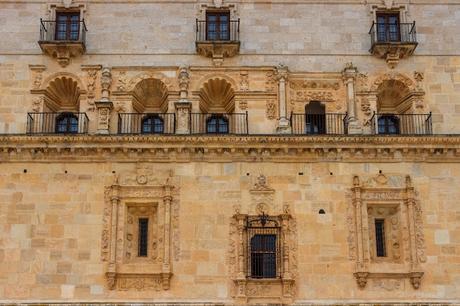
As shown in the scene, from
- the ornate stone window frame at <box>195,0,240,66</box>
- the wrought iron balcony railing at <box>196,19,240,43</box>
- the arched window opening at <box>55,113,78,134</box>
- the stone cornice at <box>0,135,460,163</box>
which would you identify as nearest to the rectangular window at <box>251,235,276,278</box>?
the stone cornice at <box>0,135,460,163</box>

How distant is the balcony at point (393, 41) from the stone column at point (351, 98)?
950 millimetres

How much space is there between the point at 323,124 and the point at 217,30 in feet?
13.2

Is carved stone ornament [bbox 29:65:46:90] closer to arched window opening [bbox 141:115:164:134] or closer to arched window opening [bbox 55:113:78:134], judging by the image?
arched window opening [bbox 55:113:78:134]

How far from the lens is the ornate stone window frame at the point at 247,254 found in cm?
1941

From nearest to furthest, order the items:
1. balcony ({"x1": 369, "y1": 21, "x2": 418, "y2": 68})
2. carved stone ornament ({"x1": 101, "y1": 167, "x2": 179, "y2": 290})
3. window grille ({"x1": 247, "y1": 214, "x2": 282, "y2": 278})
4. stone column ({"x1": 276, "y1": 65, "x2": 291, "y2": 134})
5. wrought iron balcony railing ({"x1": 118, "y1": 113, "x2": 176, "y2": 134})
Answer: carved stone ornament ({"x1": 101, "y1": 167, "x2": 179, "y2": 290}), window grille ({"x1": 247, "y1": 214, "x2": 282, "y2": 278}), stone column ({"x1": 276, "y1": 65, "x2": 291, "y2": 134}), wrought iron balcony railing ({"x1": 118, "y1": 113, "x2": 176, "y2": 134}), balcony ({"x1": 369, "y1": 21, "x2": 418, "y2": 68})

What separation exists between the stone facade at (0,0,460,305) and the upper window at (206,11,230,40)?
0.53 ft

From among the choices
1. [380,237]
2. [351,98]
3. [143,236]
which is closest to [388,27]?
[351,98]

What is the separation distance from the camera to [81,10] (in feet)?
72.0

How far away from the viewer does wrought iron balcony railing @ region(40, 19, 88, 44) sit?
21.6m

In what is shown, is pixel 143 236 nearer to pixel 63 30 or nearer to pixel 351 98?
pixel 63 30

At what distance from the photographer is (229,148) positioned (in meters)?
20.3

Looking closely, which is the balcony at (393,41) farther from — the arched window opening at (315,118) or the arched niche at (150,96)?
the arched niche at (150,96)

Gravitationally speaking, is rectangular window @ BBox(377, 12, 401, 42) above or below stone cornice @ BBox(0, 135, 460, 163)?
above

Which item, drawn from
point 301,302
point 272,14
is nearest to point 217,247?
point 301,302
